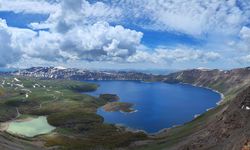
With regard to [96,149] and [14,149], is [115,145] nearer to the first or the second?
[96,149]

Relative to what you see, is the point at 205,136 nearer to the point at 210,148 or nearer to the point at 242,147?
the point at 210,148

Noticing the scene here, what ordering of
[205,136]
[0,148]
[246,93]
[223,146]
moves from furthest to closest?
1. [246,93]
2. [205,136]
3. [0,148]
4. [223,146]

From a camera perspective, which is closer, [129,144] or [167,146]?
[167,146]

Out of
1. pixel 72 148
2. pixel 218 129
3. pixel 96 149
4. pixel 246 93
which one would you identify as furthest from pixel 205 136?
pixel 72 148

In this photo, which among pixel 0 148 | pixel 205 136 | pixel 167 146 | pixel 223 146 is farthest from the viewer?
pixel 167 146

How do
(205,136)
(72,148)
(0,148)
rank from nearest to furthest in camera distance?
1. (0,148)
2. (205,136)
3. (72,148)

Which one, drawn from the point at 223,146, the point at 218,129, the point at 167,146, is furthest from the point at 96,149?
the point at 223,146

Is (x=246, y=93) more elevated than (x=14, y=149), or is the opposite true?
(x=246, y=93)

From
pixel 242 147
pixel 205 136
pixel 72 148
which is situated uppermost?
pixel 242 147

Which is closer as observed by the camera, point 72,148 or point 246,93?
point 246,93
